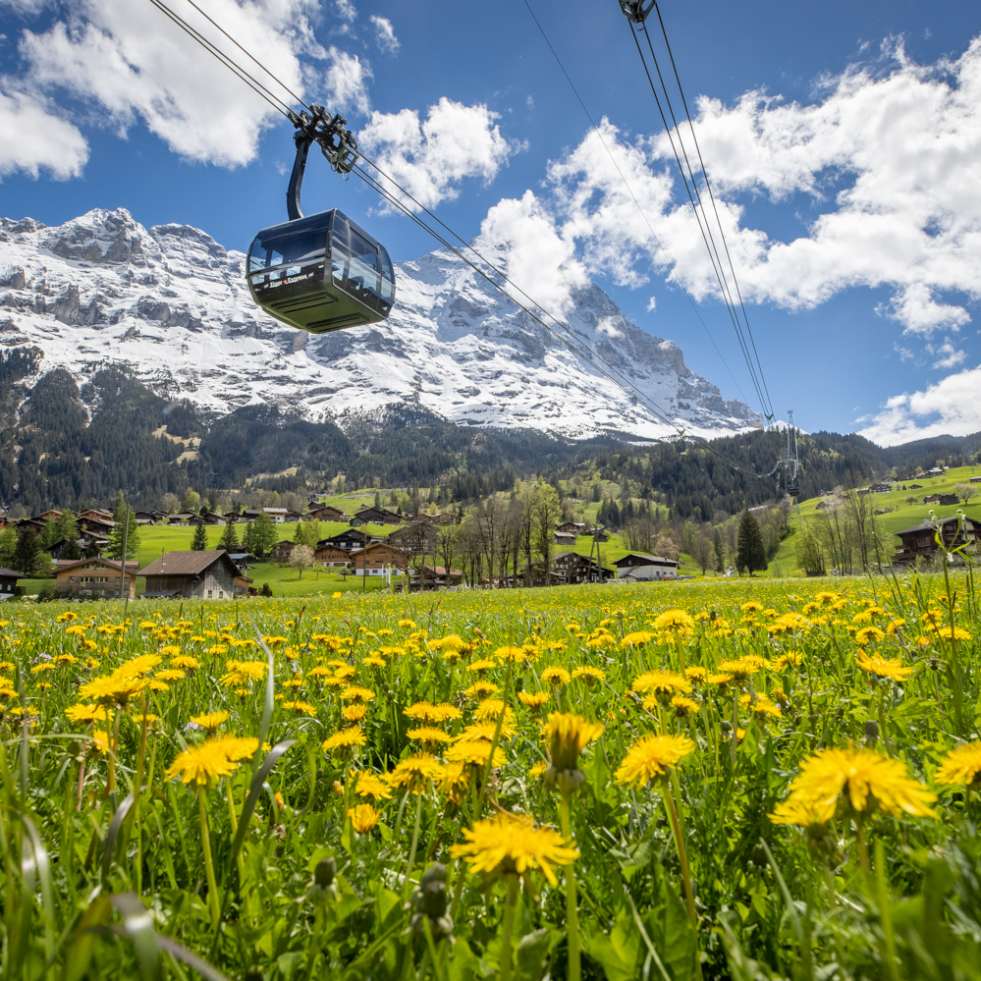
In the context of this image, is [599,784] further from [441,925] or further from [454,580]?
[454,580]

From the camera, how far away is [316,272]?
12125mm

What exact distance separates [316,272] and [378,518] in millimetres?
180140

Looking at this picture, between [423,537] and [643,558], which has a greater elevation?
[423,537]

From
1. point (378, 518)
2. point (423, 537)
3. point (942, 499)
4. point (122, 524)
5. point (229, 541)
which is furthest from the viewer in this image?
point (378, 518)

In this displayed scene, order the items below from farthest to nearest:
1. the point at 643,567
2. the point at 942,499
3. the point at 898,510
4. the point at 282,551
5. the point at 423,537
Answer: the point at 942,499 < the point at 898,510 < the point at 643,567 < the point at 282,551 < the point at 423,537

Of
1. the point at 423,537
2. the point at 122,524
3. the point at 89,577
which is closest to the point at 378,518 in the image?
the point at 89,577

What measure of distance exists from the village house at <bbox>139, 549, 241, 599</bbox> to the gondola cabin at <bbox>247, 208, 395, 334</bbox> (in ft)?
255

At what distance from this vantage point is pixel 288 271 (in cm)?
1248

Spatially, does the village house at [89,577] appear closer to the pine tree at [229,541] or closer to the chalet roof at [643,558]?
the pine tree at [229,541]

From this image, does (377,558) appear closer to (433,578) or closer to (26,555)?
Result: (433,578)

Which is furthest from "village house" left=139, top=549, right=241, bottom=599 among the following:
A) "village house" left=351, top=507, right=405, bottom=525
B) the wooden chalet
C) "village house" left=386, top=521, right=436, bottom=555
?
"village house" left=351, top=507, right=405, bottom=525

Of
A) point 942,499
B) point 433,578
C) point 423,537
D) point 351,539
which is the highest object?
point 942,499

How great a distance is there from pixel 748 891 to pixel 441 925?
2.78ft

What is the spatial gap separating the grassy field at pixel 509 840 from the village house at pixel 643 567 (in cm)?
14135
